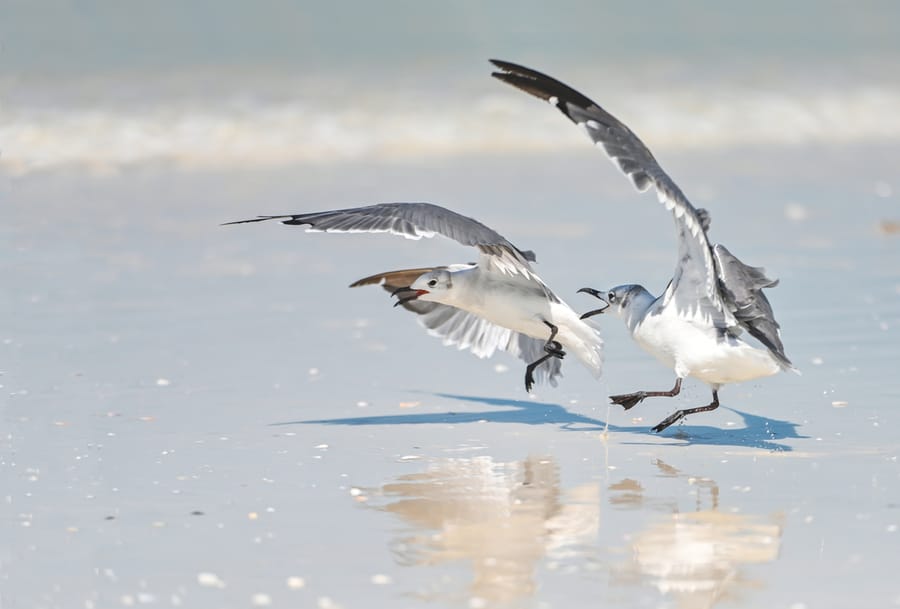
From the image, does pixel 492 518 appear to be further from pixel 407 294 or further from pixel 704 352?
pixel 407 294

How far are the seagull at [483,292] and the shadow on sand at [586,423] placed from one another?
188 mm

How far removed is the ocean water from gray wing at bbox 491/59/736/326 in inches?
24.8

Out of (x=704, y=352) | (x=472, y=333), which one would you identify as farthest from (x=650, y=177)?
(x=472, y=333)

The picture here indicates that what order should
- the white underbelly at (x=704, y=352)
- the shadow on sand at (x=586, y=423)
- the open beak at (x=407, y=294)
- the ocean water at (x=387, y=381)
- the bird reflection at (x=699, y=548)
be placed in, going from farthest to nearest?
the open beak at (x=407, y=294) < the shadow on sand at (x=586, y=423) < the white underbelly at (x=704, y=352) < the ocean water at (x=387, y=381) < the bird reflection at (x=699, y=548)

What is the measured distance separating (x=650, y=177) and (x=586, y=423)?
4.80ft

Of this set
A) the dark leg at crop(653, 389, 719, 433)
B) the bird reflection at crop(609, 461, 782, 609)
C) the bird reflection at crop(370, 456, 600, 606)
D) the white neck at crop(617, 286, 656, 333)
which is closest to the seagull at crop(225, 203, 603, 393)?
the white neck at crop(617, 286, 656, 333)

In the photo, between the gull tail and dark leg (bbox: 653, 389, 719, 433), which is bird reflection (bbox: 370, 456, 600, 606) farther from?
the gull tail

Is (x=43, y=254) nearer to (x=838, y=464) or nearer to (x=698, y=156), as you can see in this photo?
(x=838, y=464)

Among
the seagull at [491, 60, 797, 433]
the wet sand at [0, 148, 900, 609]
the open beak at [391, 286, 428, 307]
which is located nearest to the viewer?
the wet sand at [0, 148, 900, 609]

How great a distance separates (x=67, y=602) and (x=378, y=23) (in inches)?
847

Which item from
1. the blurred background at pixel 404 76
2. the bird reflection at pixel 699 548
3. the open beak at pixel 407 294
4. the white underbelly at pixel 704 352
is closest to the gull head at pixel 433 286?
the open beak at pixel 407 294

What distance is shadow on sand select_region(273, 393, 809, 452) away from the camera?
6535 millimetres

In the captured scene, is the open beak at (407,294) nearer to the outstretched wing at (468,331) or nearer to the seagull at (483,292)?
the seagull at (483,292)

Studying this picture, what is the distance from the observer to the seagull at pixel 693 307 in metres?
6.18
